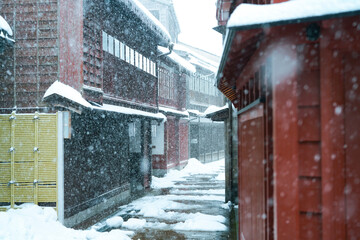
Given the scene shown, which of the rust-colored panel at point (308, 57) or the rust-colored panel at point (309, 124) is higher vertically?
the rust-colored panel at point (308, 57)

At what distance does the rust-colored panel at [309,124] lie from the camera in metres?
3.43

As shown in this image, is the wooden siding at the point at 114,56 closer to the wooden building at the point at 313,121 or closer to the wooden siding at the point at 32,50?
the wooden siding at the point at 32,50

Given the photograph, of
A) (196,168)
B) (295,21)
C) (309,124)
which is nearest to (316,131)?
(309,124)

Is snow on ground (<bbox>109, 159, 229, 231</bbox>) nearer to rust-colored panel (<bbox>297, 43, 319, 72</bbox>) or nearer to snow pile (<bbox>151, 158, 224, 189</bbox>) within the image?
snow pile (<bbox>151, 158, 224, 189</bbox>)

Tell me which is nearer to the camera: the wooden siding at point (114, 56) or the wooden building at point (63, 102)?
the wooden building at point (63, 102)

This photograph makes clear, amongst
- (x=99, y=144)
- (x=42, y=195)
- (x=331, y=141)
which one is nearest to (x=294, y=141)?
(x=331, y=141)

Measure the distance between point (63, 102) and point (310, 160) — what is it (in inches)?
285

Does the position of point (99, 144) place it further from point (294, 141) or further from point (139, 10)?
point (294, 141)

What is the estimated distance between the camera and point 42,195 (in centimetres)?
944

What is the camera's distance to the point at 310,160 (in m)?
3.43

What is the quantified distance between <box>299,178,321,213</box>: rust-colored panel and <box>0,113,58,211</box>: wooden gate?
7.64 metres

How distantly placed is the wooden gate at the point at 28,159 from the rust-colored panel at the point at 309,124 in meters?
7.67

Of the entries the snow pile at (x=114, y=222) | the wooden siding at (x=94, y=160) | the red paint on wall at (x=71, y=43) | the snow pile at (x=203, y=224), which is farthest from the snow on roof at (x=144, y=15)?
the snow pile at (x=203, y=224)

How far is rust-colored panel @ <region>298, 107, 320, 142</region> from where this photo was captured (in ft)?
11.2
